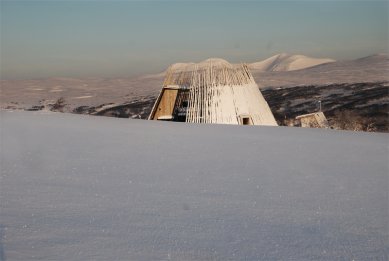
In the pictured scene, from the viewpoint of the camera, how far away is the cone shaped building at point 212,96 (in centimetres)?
1091

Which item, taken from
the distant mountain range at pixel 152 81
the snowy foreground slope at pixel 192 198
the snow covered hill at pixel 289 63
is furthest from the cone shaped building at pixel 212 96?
the snow covered hill at pixel 289 63

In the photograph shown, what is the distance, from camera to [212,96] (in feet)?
35.8

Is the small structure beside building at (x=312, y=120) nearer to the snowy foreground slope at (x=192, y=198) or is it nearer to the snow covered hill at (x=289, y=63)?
the snowy foreground slope at (x=192, y=198)

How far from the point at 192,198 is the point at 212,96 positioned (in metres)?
8.49

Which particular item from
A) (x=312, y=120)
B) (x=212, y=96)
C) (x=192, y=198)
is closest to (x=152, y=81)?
(x=312, y=120)

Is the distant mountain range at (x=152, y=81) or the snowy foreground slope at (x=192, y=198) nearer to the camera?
the snowy foreground slope at (x=192, y=198)

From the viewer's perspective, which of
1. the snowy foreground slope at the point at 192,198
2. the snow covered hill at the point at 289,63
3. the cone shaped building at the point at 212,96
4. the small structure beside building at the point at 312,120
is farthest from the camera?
the snow covered hill at the point at 289,63

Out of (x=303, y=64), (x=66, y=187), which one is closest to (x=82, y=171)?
(x=66, y=187)

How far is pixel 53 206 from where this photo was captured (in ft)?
7.61

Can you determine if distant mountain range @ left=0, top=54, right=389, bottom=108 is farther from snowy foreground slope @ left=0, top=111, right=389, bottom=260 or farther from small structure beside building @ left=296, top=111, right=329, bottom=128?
snowy foreground slope @ left=0, top=111, right=389, bottom=260

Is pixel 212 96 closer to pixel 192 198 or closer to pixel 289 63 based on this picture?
pixel 192 198

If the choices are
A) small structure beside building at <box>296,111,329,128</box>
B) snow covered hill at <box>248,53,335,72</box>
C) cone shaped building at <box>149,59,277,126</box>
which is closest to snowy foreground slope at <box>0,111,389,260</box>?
cone shaped building at <box>149,59,277,126</box>

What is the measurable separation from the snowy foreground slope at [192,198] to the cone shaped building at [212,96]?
238 inches

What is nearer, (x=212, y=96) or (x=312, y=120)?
(x=212, y=96)
